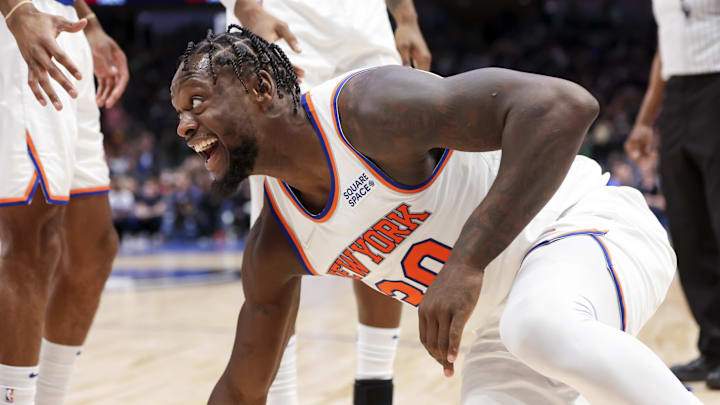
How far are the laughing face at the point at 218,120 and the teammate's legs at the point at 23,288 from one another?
2.53 ft

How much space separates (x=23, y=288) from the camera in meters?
2.05

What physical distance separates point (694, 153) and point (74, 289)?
2324 millimetres

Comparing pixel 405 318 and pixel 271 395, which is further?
pixel 405 318

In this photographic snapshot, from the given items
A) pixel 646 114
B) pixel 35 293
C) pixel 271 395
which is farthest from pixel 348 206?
pixel 646 114

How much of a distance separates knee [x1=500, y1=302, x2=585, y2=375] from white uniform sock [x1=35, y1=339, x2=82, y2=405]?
155cm

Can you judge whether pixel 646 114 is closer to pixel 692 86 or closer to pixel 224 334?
pixel 692 86

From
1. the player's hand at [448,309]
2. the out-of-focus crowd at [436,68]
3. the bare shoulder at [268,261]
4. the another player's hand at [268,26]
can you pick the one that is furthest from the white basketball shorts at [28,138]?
the out-of-focus crowd at [436,68]

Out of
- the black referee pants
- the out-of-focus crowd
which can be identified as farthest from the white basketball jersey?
the out-of-focus crowd

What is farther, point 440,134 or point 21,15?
point 21,15

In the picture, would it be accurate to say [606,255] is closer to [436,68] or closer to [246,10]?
[246,10]

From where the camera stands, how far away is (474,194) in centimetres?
164

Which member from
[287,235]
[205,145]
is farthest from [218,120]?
[287,235]

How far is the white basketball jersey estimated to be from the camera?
1571 millimetres

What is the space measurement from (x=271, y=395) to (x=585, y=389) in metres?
1.15
